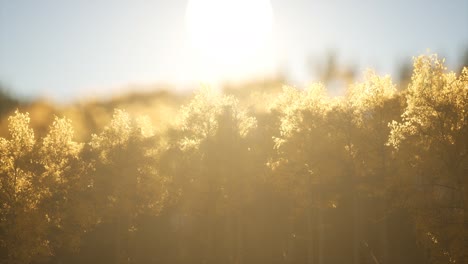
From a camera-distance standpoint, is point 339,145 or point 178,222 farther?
point 178,222

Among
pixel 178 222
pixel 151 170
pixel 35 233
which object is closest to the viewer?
pixel 35 233

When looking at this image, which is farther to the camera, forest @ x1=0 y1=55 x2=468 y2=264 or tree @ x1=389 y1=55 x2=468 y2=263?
forest @ x1=0 y1=55 x2=468 y2=264

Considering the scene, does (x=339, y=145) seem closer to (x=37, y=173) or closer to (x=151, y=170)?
(x=151, y=170)

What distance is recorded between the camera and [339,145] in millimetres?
27938

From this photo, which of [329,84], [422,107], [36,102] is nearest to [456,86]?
[422,107]

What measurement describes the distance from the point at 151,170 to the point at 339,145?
49.4ft

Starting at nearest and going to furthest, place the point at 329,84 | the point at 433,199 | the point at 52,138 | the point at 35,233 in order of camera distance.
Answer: the point at 433,199 < the point at 35,233 < the point at 52,138 < the point at 329,84

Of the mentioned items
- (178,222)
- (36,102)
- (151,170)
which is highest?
(36,102)

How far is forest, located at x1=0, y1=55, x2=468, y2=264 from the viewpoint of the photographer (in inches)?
847

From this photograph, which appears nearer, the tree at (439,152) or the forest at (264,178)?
the tree at (439,152)

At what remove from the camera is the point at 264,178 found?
32156 mm

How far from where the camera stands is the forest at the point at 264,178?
70.6ft

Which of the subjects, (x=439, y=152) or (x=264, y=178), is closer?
(x=439, y=152)

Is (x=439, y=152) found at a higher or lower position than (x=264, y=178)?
lower
